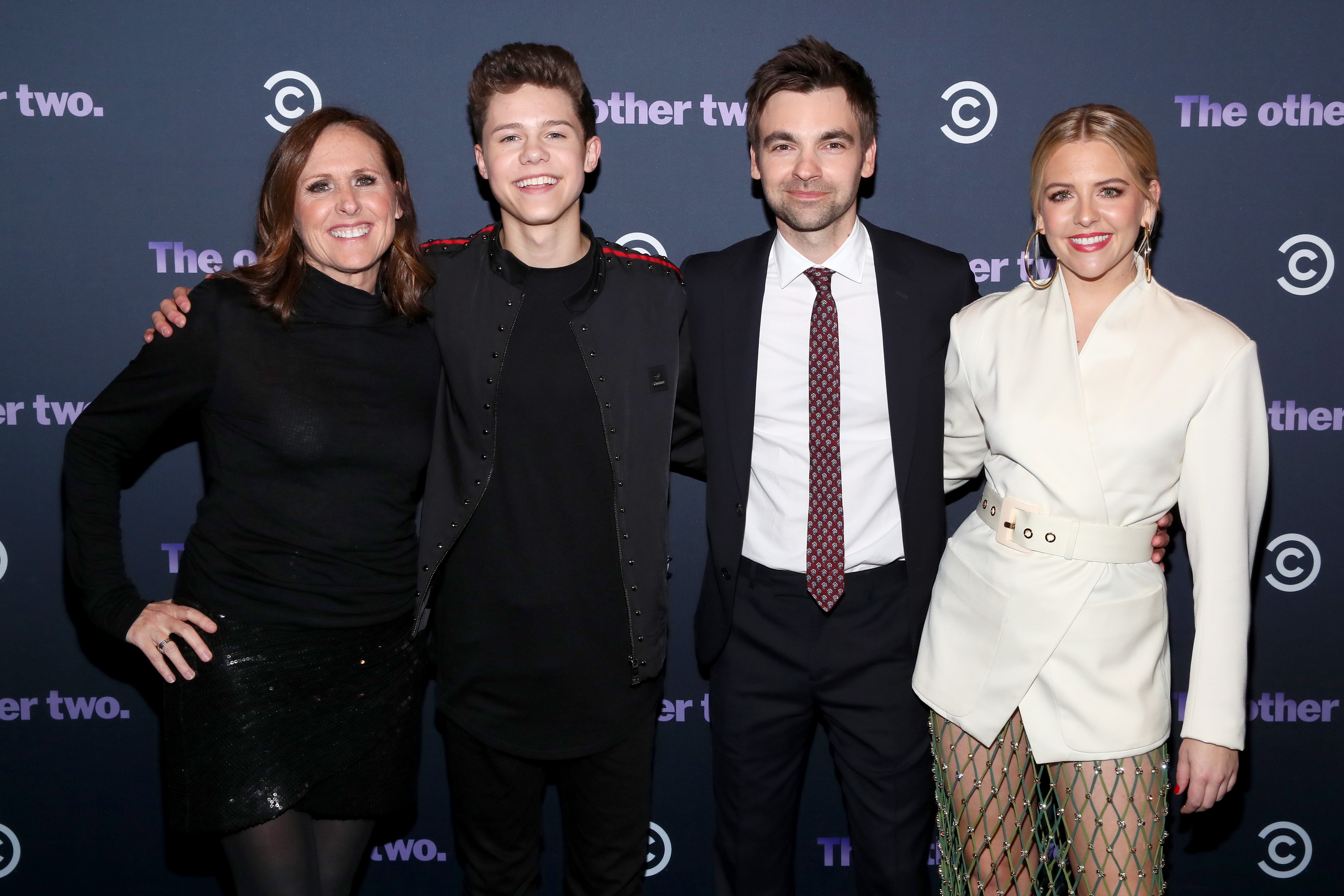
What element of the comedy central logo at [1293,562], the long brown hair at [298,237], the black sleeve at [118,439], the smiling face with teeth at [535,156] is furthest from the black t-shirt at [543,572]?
the comedy central logo at [1293,562]

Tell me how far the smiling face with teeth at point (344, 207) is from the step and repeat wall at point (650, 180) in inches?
22.7

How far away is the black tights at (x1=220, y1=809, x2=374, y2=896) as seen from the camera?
209 centimetres

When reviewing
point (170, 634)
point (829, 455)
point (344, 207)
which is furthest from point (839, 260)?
point (170, 634)

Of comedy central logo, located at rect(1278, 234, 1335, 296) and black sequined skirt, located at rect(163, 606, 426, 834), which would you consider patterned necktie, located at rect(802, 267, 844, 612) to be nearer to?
black sequined skirt, located at rect(163, 606, 426, 834)

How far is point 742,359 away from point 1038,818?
1200 mm

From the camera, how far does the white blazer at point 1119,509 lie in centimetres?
193

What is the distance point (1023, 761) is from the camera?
216 cm

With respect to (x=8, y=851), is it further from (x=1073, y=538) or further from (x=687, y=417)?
(x=1073, y=538)

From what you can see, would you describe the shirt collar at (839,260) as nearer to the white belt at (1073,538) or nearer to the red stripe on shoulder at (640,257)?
the red stripe on shoulder at (640,257)

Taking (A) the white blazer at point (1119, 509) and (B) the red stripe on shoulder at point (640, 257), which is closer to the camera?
(A) the white blazer at point (1119, 509)

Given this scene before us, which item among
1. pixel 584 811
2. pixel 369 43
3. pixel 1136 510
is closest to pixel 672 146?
pixel 369 43

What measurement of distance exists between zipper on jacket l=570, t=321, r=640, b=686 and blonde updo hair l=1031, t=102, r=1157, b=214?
104 cm

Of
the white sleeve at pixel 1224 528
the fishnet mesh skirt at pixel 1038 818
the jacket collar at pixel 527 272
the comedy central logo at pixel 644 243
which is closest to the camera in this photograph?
the white sleeve at pixel 1224 528

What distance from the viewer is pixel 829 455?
7.48ft
